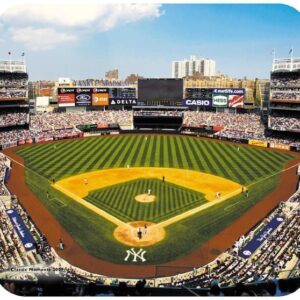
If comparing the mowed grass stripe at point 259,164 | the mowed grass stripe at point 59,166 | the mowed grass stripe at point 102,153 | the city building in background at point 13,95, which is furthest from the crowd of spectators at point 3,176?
the mowed grass stripe at point 259,164

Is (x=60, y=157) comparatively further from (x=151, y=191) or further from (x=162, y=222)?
(x=162, y=222)

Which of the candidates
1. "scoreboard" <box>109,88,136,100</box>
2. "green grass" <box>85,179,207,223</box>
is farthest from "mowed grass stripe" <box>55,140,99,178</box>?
"scoreboard" <box>109,88,136,100</box>

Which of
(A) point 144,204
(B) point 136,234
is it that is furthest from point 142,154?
(B) point 136,234

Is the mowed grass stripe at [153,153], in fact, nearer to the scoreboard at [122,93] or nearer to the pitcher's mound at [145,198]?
the pitcher's mound at [145,198]

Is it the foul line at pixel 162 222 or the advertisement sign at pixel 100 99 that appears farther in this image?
the advertisement sign at pixel 100 99

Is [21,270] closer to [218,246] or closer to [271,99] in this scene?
[218,246]
